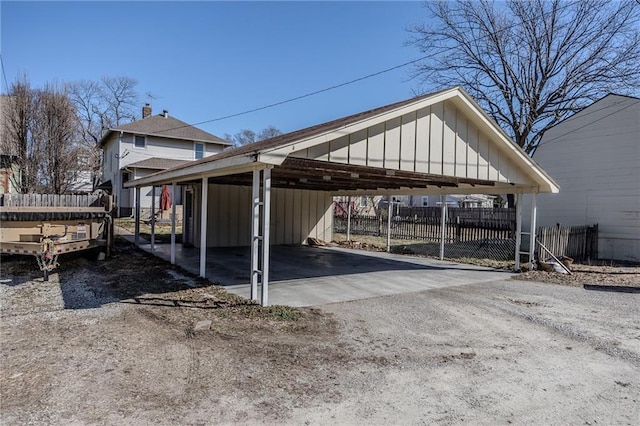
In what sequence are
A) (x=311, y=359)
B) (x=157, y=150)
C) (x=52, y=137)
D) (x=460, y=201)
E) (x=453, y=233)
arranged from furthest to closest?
(x=460, y=201) < (x=157, y=150) < (x=453, y=233) < (x=52, y=137) < (x=311, y=359)

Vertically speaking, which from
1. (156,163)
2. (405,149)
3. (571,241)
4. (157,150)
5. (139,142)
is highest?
(139,142)

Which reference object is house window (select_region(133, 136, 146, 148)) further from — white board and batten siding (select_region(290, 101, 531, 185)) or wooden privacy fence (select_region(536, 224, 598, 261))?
wooden privacy fence (select_region(536, 224, 598, 261))

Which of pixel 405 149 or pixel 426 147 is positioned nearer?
pixel 405 149

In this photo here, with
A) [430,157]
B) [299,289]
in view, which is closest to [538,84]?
[430,157]

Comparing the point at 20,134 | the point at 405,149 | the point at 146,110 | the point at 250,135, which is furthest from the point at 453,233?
the point at 250,135

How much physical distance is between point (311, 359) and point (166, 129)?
969 inches

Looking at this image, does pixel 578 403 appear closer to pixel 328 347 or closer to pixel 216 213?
pixel 328 347

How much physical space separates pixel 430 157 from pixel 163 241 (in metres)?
11.0

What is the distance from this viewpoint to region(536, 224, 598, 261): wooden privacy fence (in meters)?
10.9

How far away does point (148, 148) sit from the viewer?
24.3 metres

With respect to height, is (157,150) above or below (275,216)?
above

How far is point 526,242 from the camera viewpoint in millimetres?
13375

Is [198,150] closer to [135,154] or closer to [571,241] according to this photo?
[135,154]

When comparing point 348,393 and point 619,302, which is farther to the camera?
point 619,302
